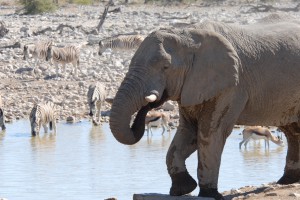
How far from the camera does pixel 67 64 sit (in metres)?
27.1

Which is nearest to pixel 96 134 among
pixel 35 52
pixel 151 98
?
pixel 35 52

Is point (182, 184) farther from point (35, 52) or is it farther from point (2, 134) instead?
point (35, 52)

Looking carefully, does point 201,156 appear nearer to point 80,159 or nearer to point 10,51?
point 80,159

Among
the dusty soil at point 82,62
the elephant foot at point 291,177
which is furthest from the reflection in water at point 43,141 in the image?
the elephant foot at point 291,177

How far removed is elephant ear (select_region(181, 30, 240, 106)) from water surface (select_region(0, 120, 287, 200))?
9.75 ft

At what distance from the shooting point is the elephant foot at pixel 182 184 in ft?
30.4

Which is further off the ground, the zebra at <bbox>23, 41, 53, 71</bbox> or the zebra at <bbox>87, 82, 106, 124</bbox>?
the zebra at <bbox>23, 41, 53, 71</bbox>

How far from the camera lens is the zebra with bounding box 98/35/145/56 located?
28.4 meters

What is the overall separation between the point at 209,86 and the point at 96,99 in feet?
35.4

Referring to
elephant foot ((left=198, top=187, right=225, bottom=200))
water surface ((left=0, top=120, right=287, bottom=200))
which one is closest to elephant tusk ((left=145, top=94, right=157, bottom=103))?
elephant foot ((left=198, top=187, right=225, bottom=200))

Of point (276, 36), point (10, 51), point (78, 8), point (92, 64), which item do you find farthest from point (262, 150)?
point (78, 8)

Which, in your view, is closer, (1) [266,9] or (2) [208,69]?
(2) [208,69]

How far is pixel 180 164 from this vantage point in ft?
30.5

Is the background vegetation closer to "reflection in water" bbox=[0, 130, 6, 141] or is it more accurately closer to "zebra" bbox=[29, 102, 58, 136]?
"zebra" bbox=[29, 102, 58, 136]
